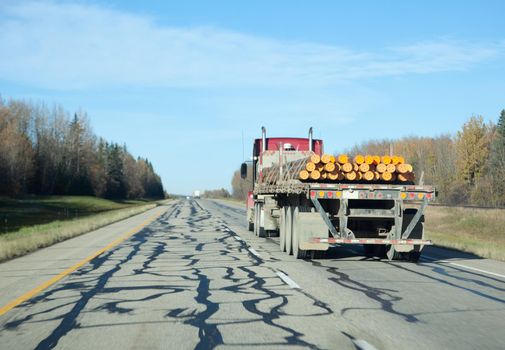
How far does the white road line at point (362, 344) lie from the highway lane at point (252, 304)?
0.02 m

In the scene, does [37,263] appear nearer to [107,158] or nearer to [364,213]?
[364,213]

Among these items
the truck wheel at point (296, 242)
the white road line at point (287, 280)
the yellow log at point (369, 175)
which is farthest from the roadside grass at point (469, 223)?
the white road line at point (287, 280)


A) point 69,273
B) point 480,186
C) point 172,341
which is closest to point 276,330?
point 172,341

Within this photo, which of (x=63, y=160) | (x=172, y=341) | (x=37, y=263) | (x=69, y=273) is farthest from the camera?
(x=63, y=160)

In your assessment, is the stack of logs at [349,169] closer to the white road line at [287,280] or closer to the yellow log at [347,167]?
the yellow log at [347,167]

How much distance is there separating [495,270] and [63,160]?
98.9m

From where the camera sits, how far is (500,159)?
6969 cm

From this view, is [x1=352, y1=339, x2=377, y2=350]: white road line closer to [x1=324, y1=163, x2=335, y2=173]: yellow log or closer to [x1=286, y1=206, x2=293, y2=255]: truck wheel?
[x1=324, y1=163, x2=335, y2=173]: yellow log

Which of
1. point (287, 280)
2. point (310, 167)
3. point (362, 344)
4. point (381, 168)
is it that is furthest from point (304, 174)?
point (362, 344)

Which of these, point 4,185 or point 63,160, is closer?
point 4,185

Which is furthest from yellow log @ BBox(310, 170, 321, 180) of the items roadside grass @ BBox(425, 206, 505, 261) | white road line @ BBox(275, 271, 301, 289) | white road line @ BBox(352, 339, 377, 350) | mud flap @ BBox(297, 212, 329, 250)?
roadside grass @ BBox(425, 206, 505, 261)

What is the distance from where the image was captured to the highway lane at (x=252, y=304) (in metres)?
6.57

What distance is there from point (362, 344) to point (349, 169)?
7746 mm

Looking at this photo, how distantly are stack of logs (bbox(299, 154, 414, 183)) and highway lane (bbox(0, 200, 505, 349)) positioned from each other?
205 cm
